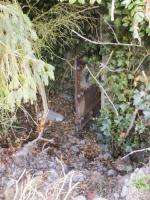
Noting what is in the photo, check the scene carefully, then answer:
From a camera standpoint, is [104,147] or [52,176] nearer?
[52,176]

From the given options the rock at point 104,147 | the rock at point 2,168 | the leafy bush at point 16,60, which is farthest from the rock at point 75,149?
the leafy bush at point 16,60

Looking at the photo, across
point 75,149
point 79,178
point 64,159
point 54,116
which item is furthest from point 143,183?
point 54,116

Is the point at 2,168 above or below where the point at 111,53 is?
below

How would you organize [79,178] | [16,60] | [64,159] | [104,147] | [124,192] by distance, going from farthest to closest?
[104,147] → [64,159] → [79,178] → [124,192] → [16,60]

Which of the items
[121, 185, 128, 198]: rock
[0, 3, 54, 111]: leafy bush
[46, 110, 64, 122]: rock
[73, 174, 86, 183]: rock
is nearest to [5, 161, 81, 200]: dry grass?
[73, 174, 86, 183]: rock

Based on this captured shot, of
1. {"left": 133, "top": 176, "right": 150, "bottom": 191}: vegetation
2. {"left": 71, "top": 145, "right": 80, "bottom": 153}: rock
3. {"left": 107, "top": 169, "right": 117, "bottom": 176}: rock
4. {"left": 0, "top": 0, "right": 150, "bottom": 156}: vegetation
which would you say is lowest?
{"left": 107, "top": 169, "right": 117, "bottom": 176}: rock

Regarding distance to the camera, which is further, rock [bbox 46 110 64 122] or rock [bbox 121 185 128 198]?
rock [bbox 46 110 64 122]

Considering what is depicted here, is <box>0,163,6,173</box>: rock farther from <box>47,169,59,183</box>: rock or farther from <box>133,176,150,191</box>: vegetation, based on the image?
<box>133,176,150,191</box>: vegetation

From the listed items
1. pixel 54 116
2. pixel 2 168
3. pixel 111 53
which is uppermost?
pixel 111 53

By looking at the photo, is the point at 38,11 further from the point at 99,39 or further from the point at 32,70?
the point at 32,70

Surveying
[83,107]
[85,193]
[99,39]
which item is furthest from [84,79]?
[85,193]

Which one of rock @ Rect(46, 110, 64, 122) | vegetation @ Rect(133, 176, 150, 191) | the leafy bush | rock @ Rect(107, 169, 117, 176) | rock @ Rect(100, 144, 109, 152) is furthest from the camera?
rock @ Rect(46, 110, 64, 122)

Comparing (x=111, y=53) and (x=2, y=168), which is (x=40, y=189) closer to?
(x=2, y=168)

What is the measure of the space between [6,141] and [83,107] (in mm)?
977
